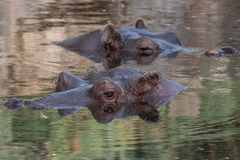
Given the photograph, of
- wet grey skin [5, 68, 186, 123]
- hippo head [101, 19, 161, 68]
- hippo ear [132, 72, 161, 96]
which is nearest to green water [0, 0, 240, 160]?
wet grey skin [5, 68, 186, 123]

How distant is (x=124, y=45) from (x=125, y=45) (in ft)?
0.06

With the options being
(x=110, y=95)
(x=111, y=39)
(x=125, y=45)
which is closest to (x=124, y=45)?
(x=125, y=45)

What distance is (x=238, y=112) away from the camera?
259 inches

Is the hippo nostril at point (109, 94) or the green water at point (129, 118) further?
the hippo nostril at point (109, 94)

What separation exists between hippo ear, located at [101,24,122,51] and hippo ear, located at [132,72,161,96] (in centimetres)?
340

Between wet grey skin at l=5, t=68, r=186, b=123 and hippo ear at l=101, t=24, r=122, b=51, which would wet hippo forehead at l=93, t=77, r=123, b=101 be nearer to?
wet grey skin at l=5, t=68, r=186, b=123

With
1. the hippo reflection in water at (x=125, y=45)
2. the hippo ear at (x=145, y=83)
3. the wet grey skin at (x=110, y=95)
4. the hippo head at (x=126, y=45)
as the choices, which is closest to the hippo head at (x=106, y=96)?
the wet grey skin at (x=110, y=95)

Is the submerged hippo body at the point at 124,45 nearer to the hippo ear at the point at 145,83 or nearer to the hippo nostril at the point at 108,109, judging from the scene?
the hippo ear at the point at 145,83

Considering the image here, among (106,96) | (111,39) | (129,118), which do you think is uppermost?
(111,39)

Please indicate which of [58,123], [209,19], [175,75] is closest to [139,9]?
[209,19]

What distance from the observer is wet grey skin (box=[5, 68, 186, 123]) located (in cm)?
677

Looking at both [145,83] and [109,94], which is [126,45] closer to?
[145,83]

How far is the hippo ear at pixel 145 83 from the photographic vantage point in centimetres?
714

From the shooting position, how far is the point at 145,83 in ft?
23.6
